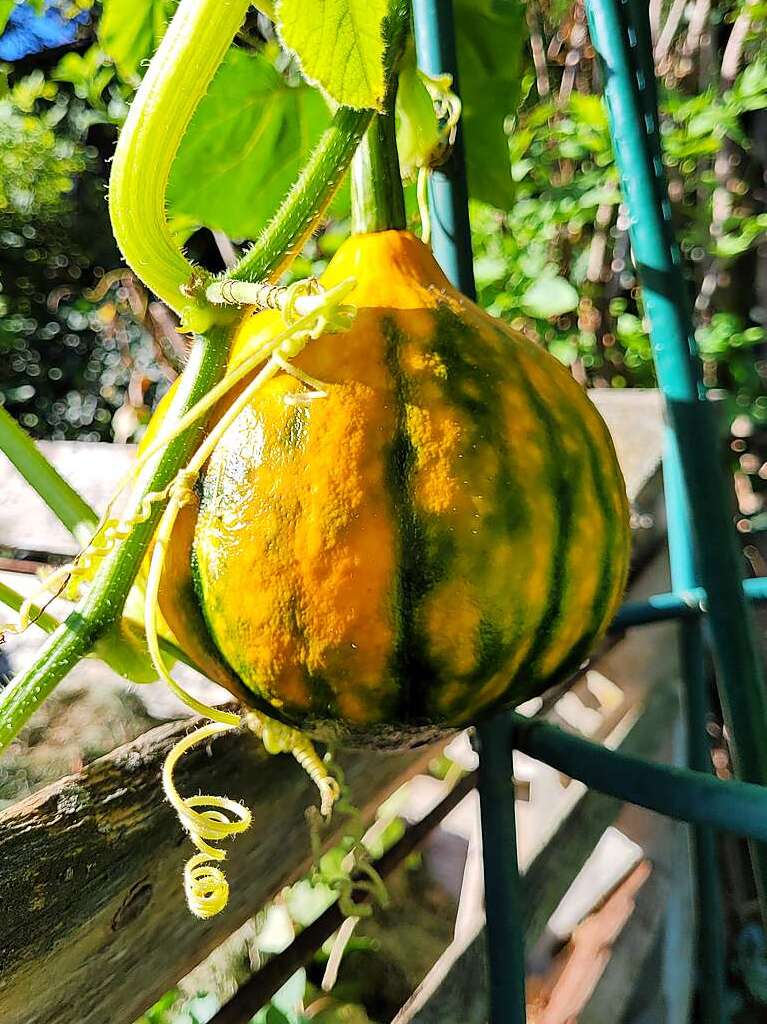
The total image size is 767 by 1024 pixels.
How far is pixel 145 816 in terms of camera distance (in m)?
0.30

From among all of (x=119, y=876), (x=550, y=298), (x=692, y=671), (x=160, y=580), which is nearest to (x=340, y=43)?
(x=160, y=580)

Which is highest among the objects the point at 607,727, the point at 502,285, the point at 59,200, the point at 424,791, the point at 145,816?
the point at 59,200

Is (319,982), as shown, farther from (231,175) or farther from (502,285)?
(502,285)

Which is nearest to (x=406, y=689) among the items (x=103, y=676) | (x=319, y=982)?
(x=103, y=676)

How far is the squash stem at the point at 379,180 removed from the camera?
11.6 inches

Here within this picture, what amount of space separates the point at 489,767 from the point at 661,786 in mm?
104

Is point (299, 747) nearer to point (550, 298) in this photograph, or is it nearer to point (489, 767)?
point (489, 767)

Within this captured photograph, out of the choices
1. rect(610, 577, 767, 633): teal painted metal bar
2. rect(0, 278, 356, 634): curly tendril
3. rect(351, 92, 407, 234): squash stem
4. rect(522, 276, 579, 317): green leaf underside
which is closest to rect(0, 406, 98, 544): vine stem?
rect(0, 278, 356, 634): curly tendril

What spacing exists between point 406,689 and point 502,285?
3.94 feet

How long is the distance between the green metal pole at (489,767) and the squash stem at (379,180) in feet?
0.31

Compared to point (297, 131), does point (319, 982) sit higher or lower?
lower

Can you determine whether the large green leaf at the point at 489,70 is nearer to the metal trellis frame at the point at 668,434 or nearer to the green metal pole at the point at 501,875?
the metal trellis frame at the point at 668,434

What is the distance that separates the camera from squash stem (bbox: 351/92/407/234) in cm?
29

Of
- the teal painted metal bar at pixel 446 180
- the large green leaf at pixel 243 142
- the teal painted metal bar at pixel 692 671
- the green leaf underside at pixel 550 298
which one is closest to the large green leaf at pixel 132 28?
the large green leaf at pixel 243 142
